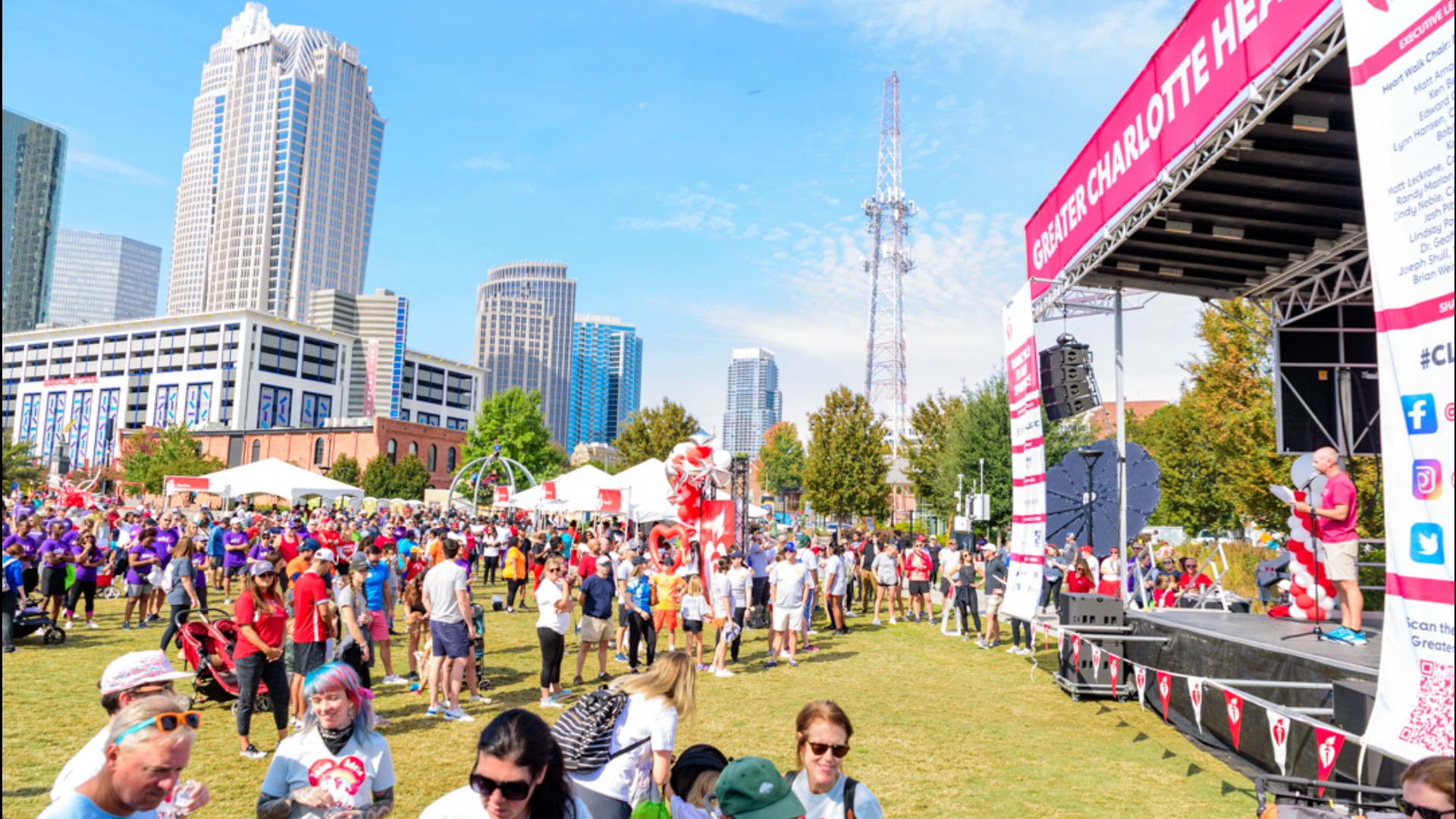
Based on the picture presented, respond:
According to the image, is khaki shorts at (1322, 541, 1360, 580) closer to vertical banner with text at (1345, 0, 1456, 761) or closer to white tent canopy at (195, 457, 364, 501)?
vertical banner with text at (1345, 0, 1456, 761)

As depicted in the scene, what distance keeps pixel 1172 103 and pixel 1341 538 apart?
4.47 meters

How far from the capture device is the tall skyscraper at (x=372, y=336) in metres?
116

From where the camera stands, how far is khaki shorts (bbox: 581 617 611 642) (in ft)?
35.6

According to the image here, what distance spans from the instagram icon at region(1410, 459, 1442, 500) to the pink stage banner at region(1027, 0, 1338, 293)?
3.82m

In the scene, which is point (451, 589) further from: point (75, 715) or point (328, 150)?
point (328, 150)

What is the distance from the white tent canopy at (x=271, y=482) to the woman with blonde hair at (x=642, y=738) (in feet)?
67.5

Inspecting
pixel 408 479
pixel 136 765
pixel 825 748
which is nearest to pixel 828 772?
pixel 825 748

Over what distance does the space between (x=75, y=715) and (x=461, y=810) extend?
8.46 m

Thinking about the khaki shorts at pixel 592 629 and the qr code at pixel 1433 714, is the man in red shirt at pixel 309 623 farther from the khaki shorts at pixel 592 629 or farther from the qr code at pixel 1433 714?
the qr code at pixel 1433 714

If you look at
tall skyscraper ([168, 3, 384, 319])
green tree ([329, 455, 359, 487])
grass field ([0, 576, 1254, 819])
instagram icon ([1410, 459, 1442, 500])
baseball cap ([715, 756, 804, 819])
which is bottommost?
grass field ([0, 576, 1254, 819])

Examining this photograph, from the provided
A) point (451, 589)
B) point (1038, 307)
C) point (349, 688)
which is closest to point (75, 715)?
point (451, 589)

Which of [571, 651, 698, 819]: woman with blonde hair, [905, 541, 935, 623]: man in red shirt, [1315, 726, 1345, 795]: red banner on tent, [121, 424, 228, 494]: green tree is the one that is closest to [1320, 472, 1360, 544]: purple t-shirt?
[1315, 726, 1345, 795]: red banner on tent

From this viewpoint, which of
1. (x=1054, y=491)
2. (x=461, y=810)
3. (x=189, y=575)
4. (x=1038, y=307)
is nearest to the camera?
(x=461, y=810)

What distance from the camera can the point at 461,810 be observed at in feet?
9.45
